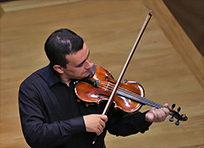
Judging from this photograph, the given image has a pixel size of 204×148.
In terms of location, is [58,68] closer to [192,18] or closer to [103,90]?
[103,90]

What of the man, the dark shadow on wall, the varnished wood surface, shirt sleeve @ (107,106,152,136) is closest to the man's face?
the man

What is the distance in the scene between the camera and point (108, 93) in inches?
45.2

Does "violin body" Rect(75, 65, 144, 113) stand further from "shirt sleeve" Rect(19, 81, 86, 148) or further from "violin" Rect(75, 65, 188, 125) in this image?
"shirt sleeve" Rect(19, 81, 86, 148)

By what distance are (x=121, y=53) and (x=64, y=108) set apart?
1228 millimetres

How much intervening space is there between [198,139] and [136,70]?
2.33 ft

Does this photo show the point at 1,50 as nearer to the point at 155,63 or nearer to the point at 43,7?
the point at 43,7

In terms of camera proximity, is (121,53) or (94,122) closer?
(94,122)

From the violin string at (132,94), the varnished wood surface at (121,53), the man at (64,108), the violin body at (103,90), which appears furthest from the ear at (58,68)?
the varnished wood surface at (121,53)

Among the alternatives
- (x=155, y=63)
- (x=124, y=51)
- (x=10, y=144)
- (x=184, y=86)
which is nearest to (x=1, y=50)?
(x=10, y=144)

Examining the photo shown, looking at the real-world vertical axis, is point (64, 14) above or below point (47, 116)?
above

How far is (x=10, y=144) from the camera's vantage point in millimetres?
1772

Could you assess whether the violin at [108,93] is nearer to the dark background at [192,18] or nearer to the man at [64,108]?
the man at [64,108]

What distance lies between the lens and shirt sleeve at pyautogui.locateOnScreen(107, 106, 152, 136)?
1.11 m

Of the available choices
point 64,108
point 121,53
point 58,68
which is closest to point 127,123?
point 64,108
